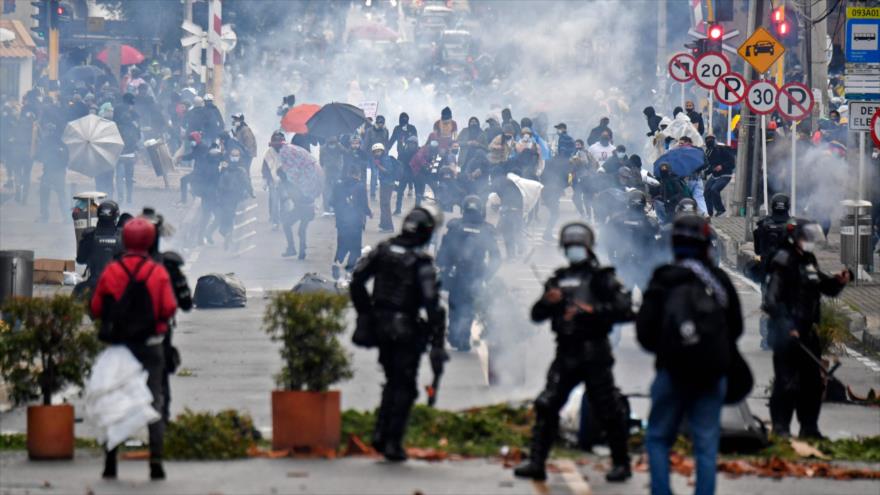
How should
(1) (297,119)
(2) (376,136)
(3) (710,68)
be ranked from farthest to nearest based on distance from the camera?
(1) (297,119) → (2) (376,136) → (3) (710,68)

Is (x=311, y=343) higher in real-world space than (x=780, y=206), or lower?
lower

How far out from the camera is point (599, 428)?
11.8 metres

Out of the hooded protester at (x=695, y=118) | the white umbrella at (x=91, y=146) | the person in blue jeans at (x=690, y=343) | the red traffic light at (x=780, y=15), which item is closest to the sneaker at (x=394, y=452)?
the person in blue jeans at (x=690, y=343)

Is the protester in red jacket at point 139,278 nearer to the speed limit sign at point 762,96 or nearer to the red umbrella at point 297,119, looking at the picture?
the speed limit sign at point 762,96

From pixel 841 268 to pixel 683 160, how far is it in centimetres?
275

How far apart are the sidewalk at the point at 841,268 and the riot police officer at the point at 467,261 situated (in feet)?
14.1

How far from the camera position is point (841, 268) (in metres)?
26.1

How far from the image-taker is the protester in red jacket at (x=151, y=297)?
10586mm

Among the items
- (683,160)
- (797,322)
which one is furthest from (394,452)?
(683,160)

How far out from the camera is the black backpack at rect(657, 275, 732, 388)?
9.24 m

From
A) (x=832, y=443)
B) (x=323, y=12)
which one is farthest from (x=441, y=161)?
(x=323, y=12)

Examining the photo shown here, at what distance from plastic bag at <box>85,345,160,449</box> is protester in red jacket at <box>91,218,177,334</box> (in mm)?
270

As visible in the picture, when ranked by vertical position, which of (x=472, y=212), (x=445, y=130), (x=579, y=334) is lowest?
(x=579, y=334)

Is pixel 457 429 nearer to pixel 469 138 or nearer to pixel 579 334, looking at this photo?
pixel 579 334
